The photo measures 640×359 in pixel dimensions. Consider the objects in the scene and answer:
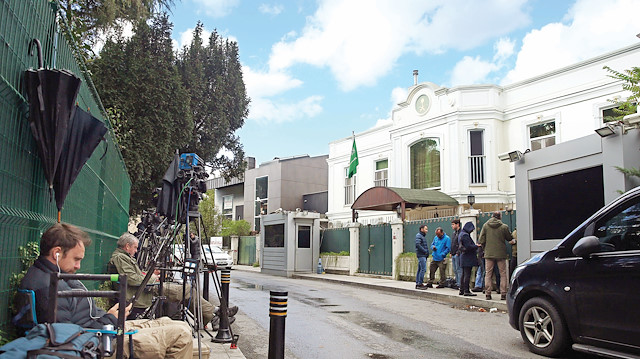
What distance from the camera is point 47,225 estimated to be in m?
4.41

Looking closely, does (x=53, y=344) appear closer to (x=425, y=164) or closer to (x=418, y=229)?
(x=418, y=229)

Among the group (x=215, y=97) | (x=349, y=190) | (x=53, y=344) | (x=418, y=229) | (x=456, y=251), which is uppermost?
(x=215, y=97)

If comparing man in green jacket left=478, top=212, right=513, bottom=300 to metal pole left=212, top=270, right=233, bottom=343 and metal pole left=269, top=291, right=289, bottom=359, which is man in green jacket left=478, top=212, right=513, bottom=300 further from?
metal pole left=269, top=291, right=289, bottom=359

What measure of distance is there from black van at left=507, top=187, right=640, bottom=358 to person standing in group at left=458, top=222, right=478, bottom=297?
6035 mm

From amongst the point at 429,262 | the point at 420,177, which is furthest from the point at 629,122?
the point at 420,177

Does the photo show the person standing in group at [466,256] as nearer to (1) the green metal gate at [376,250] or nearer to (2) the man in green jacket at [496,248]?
(2) the man in green jacket at [496,248]

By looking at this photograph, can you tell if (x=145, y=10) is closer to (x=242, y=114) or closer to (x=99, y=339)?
(x=99, y=339)

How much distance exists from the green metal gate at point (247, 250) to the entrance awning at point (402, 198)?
13.4 m

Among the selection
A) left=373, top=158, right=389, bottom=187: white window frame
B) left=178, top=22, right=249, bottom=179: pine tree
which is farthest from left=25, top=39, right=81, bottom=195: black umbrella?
left=373, top=158, right=389, bottom=187: white window frame

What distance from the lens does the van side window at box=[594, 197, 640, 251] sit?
18.5ft

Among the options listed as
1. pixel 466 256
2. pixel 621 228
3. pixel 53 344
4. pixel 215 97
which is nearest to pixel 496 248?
pixel 466 256

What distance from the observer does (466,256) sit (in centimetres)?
1287

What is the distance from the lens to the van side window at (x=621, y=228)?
564 centimetres

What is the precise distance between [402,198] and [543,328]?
1282 cm
